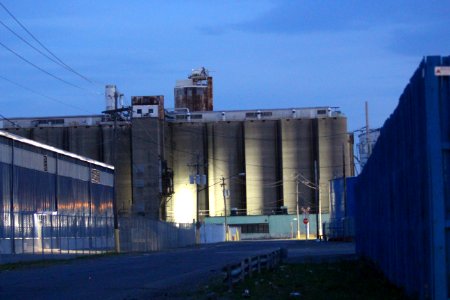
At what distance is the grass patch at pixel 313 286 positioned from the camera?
1647 cm

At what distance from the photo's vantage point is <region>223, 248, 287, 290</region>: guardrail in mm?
19297

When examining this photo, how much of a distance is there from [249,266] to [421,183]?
472 inches

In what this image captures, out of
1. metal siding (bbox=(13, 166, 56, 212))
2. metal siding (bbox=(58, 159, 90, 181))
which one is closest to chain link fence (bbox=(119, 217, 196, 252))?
metal siding (bbox=(58, 159, 90, 181))

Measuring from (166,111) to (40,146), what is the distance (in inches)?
2215

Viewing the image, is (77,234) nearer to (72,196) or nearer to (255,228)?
(72,196)

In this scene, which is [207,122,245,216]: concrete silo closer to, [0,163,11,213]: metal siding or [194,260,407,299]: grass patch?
[0,163,11,213]: metal siding

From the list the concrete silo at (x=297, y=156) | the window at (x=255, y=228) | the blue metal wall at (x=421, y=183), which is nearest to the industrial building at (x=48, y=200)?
the blue metal wall at (x=421, y=183)

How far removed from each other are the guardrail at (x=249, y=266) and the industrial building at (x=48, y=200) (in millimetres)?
18442

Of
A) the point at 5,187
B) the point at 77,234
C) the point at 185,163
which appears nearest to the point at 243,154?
the point at 185,163

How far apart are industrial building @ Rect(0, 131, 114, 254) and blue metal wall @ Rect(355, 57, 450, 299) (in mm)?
30796

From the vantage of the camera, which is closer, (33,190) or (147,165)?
(33,190)

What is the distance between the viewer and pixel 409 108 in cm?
1248

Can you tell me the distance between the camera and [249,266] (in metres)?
23.0

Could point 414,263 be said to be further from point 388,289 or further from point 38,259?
point 38,259
